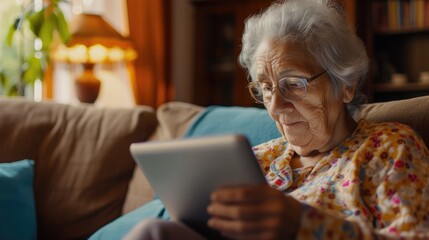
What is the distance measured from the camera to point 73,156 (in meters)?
1.95

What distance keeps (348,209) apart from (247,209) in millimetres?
292

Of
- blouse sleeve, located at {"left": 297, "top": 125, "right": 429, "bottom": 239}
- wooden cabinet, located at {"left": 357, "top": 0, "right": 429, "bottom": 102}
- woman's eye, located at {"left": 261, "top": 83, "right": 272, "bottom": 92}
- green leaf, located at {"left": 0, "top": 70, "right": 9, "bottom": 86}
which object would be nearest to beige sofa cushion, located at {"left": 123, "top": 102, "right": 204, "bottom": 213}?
woman's eye, located at {"left": 261, "top": 83, "right": 272, "bottom": 92}

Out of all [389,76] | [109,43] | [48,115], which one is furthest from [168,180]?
[389,76]

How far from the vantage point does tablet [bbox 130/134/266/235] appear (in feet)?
3.02

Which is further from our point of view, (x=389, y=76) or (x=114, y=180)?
(x=389, y=76)

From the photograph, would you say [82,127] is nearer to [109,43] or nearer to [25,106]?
[25,106]

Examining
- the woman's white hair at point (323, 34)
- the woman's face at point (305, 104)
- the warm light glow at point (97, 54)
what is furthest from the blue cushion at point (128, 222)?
A: the warm light glow at point (97, 54)

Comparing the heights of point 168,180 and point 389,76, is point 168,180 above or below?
above

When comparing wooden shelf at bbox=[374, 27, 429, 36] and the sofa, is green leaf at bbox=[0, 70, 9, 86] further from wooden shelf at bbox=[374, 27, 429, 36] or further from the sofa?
wooden shelf at bbox=[374, 27, 429, 36]

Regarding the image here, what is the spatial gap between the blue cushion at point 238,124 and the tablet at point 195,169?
0.58 metres

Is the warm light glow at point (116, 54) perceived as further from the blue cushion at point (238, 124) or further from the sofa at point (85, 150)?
the blue cushion at point (238, 124)

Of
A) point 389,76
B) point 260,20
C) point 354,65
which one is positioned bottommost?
point 389,76

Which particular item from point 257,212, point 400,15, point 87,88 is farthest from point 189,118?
point 400,15

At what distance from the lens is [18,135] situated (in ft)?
6.27
